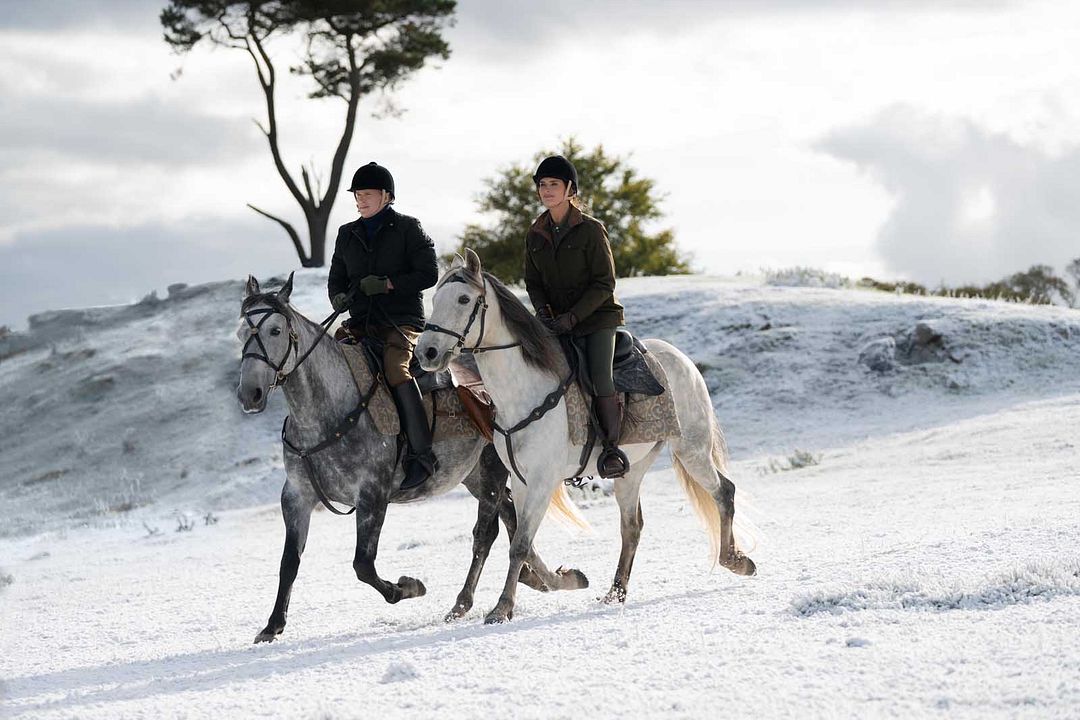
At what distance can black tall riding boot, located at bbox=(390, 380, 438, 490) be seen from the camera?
26.4 feet

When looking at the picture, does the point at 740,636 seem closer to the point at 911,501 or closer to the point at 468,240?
the point at 911,501

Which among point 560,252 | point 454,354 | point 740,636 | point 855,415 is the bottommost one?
point 855,415

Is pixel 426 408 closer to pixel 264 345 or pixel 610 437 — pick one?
pixel 610 437

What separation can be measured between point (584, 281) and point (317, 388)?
76.9 inches

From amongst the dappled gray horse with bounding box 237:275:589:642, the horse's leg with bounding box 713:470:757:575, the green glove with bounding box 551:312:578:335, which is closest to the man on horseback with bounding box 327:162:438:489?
the dappled gray horse with bounding box 237:275:589:642

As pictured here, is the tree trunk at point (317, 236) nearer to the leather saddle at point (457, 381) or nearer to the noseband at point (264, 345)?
the leather saddle at point (457, 381)

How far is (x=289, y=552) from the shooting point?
7.54 metres

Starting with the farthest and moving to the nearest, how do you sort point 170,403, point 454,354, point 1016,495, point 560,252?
point 170,403, point 1016,495, point 560,252, point 454,354

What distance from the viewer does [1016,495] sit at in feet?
36.2

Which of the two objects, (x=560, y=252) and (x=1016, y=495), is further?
(x=1016, y=495)

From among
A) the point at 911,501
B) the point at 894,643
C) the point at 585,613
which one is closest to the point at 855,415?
the point at 911,501

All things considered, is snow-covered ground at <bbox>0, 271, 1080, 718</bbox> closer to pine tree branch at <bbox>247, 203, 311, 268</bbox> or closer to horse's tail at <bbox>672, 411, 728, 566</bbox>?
horse's tail at <bbox>672, 411, 728, 566</bbox>

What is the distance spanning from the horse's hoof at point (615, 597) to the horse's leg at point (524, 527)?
705 mm

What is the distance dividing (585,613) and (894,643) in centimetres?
231
